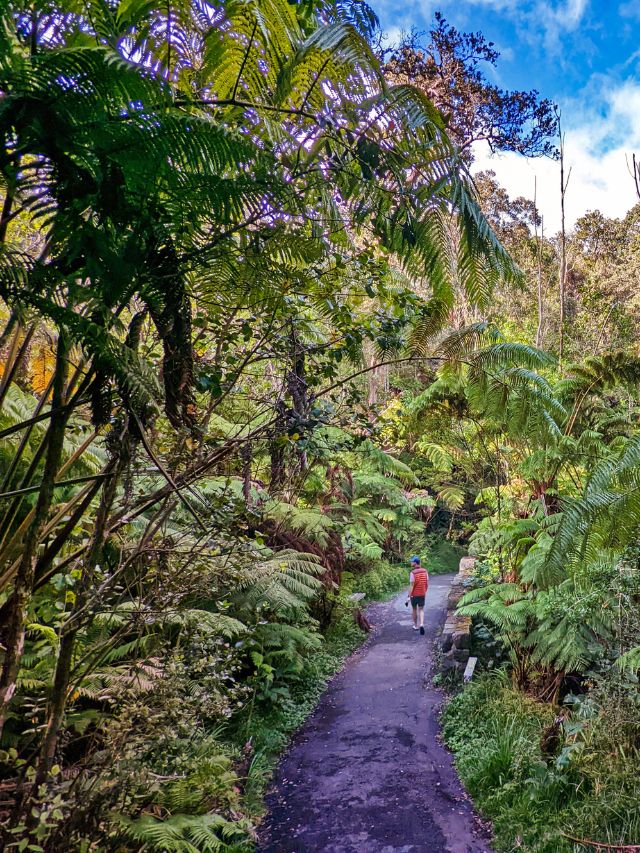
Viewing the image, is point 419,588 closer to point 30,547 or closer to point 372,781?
point 372,781

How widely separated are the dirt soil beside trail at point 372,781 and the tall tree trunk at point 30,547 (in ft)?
10.4

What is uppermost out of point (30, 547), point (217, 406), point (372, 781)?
point (217, 406)

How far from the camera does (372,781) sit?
15.9 ft

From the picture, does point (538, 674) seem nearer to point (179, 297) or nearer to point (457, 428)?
point (457, 428)

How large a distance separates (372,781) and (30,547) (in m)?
4.33

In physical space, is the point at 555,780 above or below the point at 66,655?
below

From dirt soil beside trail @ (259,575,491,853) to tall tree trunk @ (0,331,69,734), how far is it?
124 inches

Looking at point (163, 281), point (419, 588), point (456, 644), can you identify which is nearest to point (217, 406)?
point (163, 281)

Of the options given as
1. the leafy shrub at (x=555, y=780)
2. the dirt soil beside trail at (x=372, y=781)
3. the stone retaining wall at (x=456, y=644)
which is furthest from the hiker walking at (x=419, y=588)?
the leafy shrub at (x=555, y=780)

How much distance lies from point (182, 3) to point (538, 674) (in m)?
6.56

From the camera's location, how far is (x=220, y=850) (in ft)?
12.2

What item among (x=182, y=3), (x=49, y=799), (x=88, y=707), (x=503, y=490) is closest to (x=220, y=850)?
(x=88, y=707)

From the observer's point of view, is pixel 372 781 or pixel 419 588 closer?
pixel 372 781

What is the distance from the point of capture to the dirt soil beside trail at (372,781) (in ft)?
13.3
